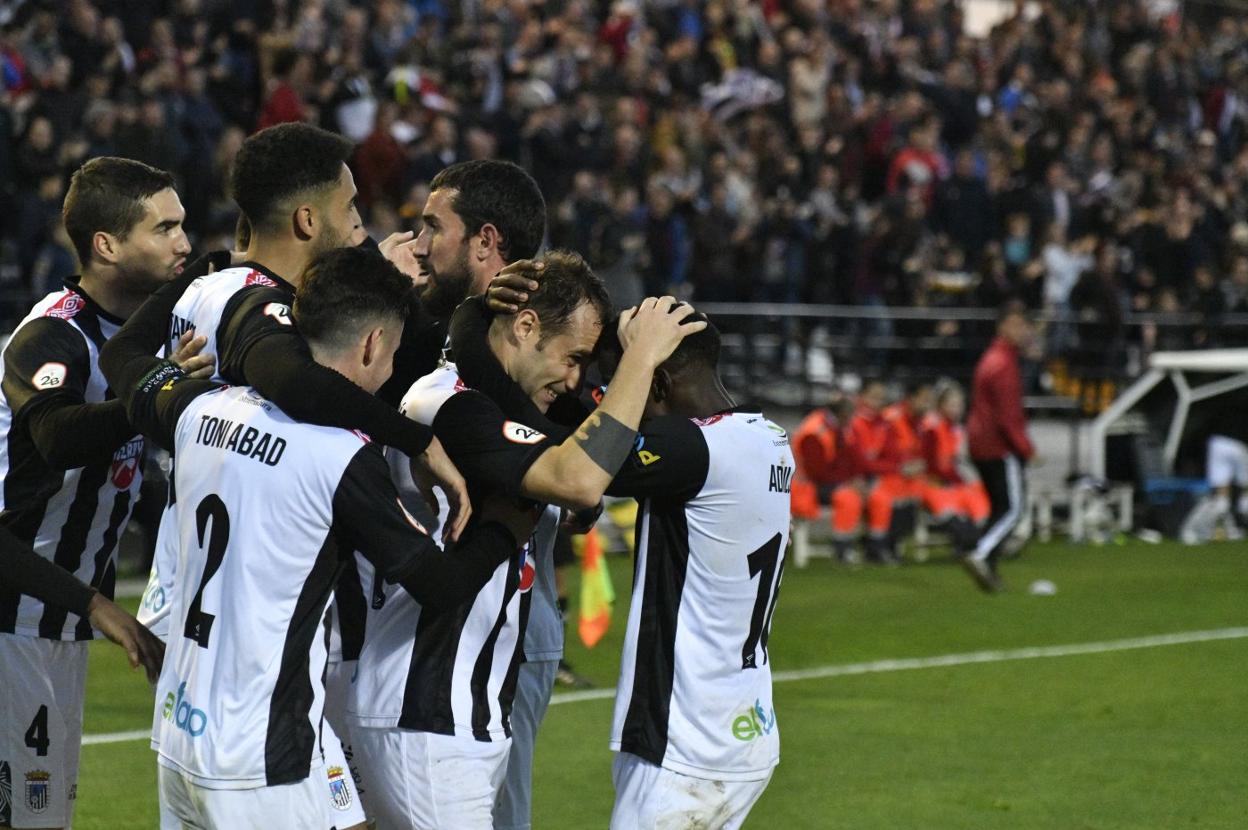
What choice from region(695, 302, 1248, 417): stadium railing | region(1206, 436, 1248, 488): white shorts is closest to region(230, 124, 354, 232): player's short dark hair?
region(695, 302, 1248, 417): stadium railing

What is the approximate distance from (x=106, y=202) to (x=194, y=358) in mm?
1058

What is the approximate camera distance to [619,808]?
14.9 feet

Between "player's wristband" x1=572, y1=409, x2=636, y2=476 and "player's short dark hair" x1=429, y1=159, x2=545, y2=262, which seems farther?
"player's short dark hair" x1=429, y1=159, x2=545, y2=262

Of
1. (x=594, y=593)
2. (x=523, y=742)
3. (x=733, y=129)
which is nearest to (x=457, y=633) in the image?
(x=523, y=742)

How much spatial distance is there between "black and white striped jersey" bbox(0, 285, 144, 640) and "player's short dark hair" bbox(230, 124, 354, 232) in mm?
797

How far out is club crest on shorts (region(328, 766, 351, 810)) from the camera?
4.10 m

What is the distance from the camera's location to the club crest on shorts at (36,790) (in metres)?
5.29

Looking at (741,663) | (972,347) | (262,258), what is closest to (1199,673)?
(741,663)

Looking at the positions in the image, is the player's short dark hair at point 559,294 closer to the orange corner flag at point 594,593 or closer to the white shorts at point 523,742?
the white shorts at point 523,742

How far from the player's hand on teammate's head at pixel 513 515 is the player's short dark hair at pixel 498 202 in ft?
2.75

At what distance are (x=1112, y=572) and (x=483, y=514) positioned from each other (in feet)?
43.3

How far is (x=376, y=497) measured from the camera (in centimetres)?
403

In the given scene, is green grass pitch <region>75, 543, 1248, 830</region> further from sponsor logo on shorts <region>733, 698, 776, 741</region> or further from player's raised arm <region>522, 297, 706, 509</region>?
player's raised arm <region>522, 297, 706, 509</region>

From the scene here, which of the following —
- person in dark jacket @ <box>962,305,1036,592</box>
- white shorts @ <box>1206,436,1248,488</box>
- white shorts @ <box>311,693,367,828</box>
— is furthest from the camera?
white shorts @ <box>1206,436,1248,488</box>
